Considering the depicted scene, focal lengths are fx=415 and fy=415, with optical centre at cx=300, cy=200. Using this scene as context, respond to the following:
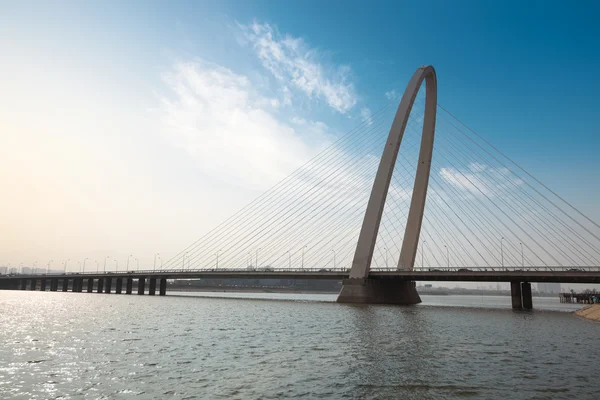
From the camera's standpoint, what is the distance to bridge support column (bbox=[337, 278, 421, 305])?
60.5 metres

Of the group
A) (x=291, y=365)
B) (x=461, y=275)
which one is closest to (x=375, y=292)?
(x=461, y=275)

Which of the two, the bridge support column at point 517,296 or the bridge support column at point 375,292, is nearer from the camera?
the bridge support column at point 375,292

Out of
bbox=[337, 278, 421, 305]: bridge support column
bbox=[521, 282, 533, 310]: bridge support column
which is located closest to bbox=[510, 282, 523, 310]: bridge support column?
bbox=[521, 282, 533, 310]: bridge support column

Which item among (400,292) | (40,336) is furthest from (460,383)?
(400,292)

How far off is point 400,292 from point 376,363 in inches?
2062

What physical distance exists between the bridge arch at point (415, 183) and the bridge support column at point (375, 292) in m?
1.38

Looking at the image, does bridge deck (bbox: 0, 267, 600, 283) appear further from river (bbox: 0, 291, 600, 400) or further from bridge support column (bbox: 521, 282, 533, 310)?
river (bbox: 0, 291, 600, 400)

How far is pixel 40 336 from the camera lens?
23094 mm

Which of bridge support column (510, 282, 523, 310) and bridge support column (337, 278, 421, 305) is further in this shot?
bridge support column (510, 282, 523, 310)

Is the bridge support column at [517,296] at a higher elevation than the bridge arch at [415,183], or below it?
below

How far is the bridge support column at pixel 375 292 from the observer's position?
60469mm

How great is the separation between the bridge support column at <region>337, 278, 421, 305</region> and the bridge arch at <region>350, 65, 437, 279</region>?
4.54 ft

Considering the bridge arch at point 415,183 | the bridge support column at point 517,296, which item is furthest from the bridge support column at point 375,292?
the bridge support column at point 517,296

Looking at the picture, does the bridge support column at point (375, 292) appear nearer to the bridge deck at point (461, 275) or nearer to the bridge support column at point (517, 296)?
the bridge deck at point (461, 275)
